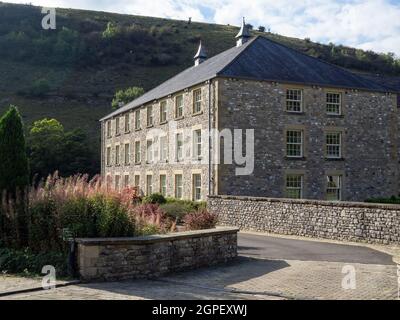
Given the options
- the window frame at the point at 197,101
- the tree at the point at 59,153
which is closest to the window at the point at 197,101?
the window frame at the point at 197,101

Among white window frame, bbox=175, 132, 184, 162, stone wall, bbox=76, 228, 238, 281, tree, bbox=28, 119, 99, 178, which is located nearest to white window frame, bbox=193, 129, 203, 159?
white window frame, bbox=175, 132, 184, 162

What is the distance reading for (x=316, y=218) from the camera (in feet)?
63.4

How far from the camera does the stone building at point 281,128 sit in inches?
1071

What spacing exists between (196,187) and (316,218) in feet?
35.6

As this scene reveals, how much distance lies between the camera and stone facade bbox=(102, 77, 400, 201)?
27047mm

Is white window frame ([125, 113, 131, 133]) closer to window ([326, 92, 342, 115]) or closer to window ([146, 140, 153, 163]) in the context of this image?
window ([146, 140, 153, 163])

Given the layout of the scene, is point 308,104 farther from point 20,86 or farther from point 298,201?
point 20,86

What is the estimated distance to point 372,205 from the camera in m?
17.1

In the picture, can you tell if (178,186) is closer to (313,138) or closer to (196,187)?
(196,187)

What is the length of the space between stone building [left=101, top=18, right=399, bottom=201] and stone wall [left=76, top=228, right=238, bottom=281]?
44.5 feet

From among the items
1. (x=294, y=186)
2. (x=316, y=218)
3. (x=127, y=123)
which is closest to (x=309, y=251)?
(x=316, y=218)
